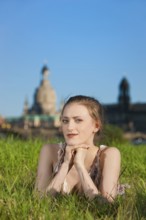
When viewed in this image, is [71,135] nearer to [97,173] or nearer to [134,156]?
[97,173]

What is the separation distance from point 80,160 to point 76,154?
6 cm

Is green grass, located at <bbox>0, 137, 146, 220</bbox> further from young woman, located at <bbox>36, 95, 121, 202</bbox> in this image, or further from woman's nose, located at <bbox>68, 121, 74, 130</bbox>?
woman's nose, located at <bbox>68, 121, 74, 130</bbox>

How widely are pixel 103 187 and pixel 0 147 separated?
11.1 ft

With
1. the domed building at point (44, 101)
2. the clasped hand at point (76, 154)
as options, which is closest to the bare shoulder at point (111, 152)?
the clasped hand at point (76, 154)

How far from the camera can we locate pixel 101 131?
4.16m

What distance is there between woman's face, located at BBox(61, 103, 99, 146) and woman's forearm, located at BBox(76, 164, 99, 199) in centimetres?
24

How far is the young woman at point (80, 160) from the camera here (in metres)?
3.85

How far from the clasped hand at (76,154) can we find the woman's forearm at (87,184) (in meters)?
0.08

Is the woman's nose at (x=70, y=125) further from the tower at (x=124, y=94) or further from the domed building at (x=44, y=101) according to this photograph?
the domed building at (x=44, y=101)

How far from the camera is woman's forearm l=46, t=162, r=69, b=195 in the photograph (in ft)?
12.7

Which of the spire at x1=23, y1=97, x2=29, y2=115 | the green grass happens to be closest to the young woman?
the green grass

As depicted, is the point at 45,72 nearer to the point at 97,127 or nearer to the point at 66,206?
the point at 97,127

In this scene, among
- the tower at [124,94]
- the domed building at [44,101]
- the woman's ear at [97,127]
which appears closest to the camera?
the woman's ear at [97,127]

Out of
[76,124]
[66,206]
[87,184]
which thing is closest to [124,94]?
[76,124]
